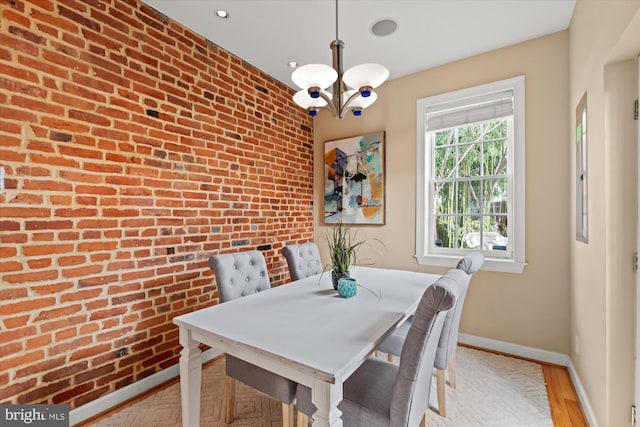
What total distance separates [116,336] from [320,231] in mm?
2366

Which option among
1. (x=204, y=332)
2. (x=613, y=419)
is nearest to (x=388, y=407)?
(x=204, y=332)

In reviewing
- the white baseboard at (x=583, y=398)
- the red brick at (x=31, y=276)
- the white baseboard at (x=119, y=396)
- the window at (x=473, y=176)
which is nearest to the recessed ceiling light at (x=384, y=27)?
the window at (x=473, y=176)

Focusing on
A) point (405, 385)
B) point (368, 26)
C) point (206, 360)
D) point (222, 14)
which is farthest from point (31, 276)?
point (368, 26)

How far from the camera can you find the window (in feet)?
8.57

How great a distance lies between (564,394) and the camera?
2043 mm

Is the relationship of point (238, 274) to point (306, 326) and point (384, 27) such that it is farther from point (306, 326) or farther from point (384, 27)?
point (384, 27)

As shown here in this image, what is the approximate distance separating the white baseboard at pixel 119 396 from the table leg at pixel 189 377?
32.8 inches

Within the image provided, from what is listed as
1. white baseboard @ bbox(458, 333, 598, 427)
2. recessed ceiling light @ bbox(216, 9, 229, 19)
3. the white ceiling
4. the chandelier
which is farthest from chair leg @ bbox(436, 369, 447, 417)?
recessed ceiling light @ bbox(216, 9, 229, 19)

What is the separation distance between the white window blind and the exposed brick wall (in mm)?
1952

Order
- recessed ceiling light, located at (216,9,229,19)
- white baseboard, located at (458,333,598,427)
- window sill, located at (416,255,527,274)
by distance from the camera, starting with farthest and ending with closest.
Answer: window sill, located at (416,255,527,274)
recessed ceiling light, located at (216,9,229,19)
white baseboard, located at (458,333,598,427)

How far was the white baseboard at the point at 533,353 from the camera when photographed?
1.96 meters

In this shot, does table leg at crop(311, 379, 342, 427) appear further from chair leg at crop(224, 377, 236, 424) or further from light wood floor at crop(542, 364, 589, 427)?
light wood floor at crop(542, 364, 589, 427)

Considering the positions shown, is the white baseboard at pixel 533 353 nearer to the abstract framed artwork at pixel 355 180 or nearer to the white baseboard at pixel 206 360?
the white baseboard at pixel 206 360

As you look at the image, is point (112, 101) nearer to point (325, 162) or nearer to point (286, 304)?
point (286, 304)
